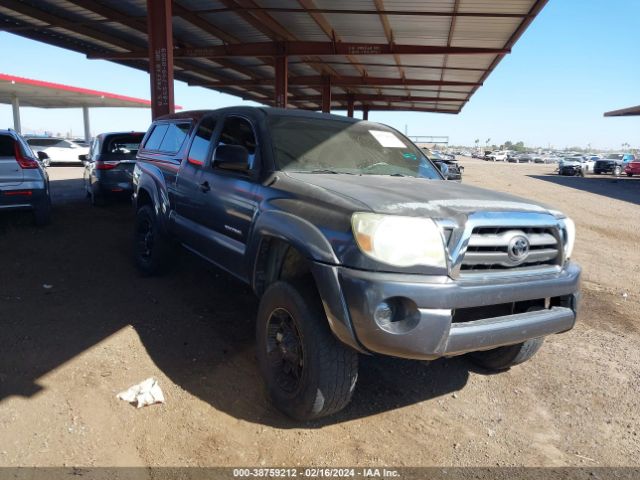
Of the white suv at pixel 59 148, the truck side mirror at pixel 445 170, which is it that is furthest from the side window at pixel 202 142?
the white suv at pixel 59 148

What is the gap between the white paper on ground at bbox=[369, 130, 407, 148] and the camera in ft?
14.1

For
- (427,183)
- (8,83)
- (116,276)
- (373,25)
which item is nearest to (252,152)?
(427,183)

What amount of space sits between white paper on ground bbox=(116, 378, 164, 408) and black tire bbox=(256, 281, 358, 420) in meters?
0.73

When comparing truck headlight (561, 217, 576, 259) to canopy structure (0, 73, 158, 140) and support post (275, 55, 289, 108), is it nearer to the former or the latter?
support post (275, 55, 289, 108)

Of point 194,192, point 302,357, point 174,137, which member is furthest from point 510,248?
point 174,137

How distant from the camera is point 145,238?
18.5ft

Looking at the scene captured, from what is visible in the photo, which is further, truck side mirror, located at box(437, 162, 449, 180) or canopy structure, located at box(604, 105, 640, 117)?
canopy structure, located at box(604, 105, 640, 117)

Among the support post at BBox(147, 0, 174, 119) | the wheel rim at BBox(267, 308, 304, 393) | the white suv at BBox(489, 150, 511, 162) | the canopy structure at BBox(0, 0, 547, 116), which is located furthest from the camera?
the white suv at BBox(489, 150, 511, 162)

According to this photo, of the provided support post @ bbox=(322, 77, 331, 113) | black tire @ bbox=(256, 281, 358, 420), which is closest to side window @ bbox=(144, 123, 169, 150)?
black tire @ bbox=(256, 281, 358, 420)

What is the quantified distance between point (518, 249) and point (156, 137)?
4.50 metres

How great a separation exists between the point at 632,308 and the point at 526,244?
3.44 meters

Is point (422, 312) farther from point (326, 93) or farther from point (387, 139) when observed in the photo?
point (326, 93)

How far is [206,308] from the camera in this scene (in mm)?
4711

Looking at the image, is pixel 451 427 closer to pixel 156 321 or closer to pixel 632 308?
pixel 156 321
